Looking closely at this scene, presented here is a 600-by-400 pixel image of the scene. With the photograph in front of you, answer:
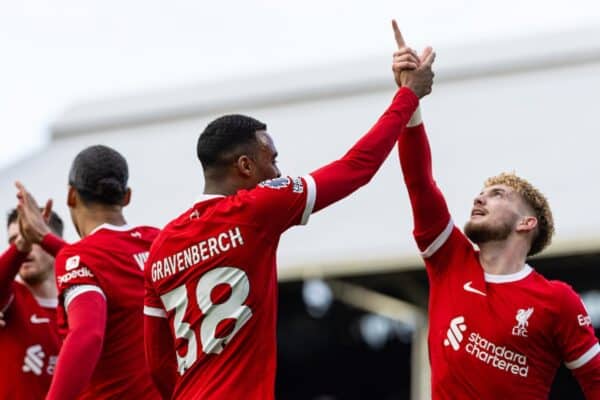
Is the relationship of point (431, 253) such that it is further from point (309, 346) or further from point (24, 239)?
point (309, 346)

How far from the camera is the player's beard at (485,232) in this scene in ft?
18.9

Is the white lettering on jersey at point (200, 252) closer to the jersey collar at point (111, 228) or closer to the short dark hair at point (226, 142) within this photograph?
the short dark hair at point (226, 142)

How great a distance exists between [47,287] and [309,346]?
488 inches

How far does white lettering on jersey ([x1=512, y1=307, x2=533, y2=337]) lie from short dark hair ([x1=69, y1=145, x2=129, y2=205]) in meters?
1.80

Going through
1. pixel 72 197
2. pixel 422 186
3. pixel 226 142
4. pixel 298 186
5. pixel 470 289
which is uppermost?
pixel 226 142

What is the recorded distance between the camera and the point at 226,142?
5137mm

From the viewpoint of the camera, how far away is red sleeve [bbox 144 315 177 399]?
17.3ft

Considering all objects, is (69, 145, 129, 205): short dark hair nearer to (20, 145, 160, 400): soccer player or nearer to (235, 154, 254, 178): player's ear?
(20, 145, 160, 400): soccer player

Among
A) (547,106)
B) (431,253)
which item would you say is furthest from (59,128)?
(431,253)

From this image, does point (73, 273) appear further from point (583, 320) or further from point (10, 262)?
point (583, 320)

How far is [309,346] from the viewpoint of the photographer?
1928cm

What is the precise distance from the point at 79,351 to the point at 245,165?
1.01 m

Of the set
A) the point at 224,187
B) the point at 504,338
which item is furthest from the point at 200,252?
the point at 504,338

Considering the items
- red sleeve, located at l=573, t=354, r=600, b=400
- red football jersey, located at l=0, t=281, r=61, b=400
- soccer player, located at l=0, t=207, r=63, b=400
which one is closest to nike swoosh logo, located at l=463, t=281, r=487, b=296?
red sleeve, located at l=573, t=354, r=600, b=400
